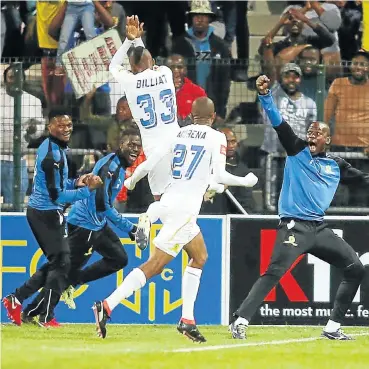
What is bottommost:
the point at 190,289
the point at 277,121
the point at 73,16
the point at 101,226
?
the point at 190,289

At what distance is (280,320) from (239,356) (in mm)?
3623

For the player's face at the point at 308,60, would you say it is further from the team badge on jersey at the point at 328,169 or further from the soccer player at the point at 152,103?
the soccer player at the point at 152,103

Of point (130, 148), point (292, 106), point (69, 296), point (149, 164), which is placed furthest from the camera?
point (292, 106)

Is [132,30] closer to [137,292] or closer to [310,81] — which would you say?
[137,292]

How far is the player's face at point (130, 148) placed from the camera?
1287 centimetres

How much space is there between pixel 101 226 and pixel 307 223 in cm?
234

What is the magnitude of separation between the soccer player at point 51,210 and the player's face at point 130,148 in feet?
2.01

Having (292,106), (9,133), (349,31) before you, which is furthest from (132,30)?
(349,31)

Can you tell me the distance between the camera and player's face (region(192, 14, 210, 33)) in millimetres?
16891

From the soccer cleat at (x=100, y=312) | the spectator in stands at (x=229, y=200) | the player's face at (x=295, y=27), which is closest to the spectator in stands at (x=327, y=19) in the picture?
the player's face at (x=295, y=27)

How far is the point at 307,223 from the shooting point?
1191 centimetres

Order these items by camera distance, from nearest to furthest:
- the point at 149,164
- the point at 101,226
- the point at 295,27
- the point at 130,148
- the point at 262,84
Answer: the point at 149,164, the point at 262,84, the point at 130,148, the point at 101,226, the point at 295,27

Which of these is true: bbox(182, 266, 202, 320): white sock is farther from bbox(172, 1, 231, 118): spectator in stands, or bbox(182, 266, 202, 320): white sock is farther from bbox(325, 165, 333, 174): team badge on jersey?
bbox(172, 1, 231, 118): spectator in stands

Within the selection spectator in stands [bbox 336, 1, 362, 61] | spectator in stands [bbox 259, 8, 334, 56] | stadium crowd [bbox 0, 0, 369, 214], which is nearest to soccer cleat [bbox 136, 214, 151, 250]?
stadium crowd [bbox 0, 0, 369, 214]
